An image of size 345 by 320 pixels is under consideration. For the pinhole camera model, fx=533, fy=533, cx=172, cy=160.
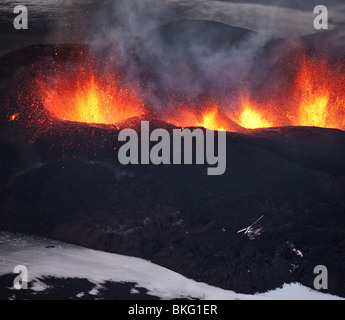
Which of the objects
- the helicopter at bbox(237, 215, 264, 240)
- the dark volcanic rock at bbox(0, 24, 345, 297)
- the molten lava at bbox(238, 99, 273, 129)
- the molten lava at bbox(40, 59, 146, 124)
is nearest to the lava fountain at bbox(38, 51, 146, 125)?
the molten lava at bbox(40, 59, 146, 124)

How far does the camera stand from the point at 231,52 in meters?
31.3

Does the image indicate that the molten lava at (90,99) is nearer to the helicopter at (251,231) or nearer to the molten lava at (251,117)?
the molten lava at (251,117)

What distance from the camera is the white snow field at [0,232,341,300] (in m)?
12.4

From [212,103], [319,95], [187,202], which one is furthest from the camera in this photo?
[319,95]

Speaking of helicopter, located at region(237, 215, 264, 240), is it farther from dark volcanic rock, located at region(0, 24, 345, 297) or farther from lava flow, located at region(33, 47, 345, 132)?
lava flow, located at region(33, 47, 345, 132)

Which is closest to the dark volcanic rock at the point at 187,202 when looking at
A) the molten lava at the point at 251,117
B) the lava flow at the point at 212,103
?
the lava flow at the point at 212,103

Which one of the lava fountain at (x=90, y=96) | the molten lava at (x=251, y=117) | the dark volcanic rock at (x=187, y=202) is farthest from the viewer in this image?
the molten lava at (x=251, y=117)

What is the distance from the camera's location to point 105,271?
13453 millimetres

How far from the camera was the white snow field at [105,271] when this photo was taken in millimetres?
12422

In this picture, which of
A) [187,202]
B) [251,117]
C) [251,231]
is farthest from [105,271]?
[251,117]

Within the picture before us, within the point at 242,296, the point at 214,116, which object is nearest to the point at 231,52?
the point at 214,116

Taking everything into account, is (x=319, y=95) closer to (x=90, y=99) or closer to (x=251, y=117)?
(x=251, y=117)

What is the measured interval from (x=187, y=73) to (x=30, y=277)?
62.0 ft

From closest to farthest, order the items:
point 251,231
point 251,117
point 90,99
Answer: point 251,231
point 90,99
point 251,117
